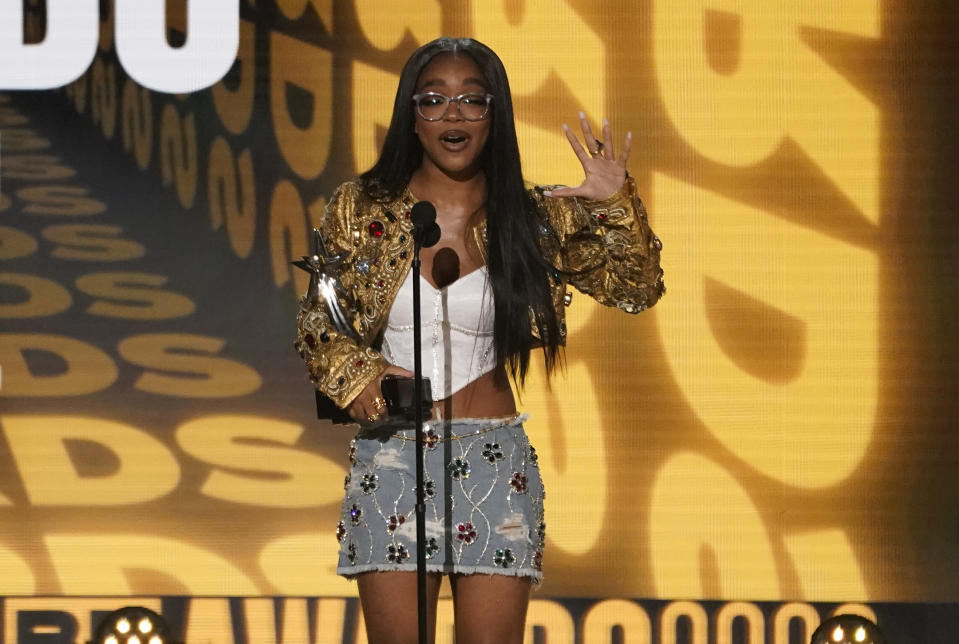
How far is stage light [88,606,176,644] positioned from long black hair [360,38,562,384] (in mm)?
1653

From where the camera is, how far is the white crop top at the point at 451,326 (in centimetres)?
260

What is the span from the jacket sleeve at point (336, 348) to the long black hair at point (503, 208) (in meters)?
0.08

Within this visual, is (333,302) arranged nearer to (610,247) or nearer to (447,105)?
(447,105)

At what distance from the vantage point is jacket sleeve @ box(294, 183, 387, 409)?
247 centimetres

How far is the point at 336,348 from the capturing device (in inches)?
99.0

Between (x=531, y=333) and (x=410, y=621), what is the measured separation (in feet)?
1.88

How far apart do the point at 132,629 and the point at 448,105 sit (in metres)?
1.94

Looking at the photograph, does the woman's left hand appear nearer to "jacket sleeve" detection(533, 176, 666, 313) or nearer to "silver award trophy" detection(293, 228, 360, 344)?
"jacket sleeve" detection(533, 176, 666, 313)

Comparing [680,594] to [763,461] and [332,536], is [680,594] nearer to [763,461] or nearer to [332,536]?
[763,461]

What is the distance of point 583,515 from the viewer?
4.28m

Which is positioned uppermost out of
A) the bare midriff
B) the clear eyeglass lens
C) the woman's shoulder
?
the clear eyeglass lens

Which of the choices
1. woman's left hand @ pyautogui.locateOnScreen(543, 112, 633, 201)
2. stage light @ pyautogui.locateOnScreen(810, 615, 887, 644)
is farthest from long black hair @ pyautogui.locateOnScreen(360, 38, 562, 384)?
stage light @ pyautogui.locateOnScreen(810, 615, 887, 644)

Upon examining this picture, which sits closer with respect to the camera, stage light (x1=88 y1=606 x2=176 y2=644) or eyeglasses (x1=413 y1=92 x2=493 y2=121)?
eyeglasses (x1=413 y1=92 x2=493 y2=121)

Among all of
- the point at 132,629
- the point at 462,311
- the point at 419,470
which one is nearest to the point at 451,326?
the point at 462,311
